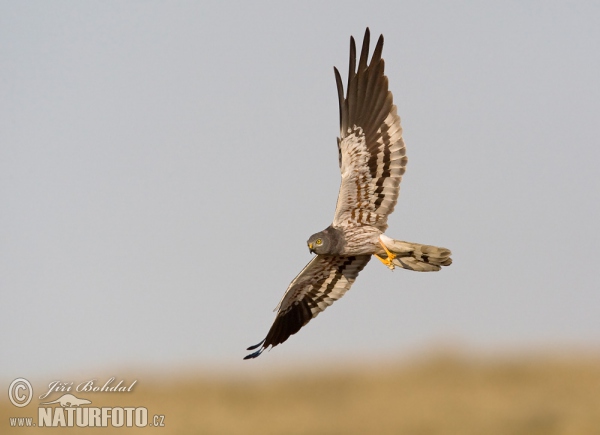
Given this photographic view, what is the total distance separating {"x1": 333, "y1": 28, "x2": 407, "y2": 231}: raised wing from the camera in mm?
14398

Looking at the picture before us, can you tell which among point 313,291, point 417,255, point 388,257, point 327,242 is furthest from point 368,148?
point 313,291

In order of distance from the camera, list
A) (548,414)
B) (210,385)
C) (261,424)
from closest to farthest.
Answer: (548,414) < (261,424) < (210,385)

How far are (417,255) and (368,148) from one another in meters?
1.61

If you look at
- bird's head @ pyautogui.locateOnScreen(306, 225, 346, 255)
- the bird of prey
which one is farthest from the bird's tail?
bird's head @ pyautogui.locateOnScreen(306, 225, 346, 255)

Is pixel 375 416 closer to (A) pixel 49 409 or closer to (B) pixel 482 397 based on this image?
(B) pixel 482 397

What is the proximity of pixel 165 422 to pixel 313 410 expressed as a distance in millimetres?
Answer: 4663

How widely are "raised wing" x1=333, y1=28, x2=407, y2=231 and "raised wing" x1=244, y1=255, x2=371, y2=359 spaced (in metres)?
1.03

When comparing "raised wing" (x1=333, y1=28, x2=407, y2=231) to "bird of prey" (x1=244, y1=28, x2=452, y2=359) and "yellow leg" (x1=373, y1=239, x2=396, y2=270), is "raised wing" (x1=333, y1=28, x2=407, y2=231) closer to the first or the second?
"bird of prey" (x1=244, y1=28, x2=452, y2=359)

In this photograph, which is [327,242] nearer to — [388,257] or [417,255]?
[388,257]

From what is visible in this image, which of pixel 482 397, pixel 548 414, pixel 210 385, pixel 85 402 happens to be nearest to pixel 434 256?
pixel 85 402

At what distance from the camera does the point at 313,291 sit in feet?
51.6

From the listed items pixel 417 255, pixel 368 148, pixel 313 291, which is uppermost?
pixel 368 148

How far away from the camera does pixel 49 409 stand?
19875 mm

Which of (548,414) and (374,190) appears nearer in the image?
(374,190)
